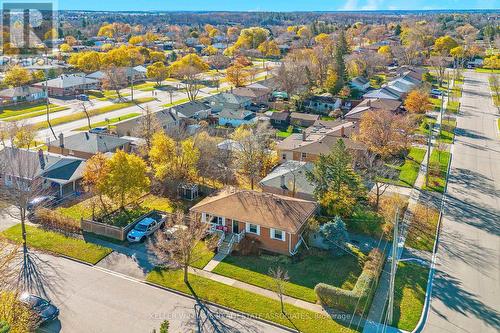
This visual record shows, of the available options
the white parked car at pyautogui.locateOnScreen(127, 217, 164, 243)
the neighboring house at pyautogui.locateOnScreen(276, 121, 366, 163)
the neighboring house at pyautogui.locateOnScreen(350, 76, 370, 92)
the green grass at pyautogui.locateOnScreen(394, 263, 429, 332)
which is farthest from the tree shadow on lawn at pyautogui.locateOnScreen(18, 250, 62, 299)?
the neighboring house at pyautogui.locateOnScreen(350, 76, 370, 92)

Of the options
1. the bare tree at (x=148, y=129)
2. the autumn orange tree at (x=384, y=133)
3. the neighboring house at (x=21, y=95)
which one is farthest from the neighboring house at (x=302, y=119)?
the neighboring house at (x=21, y=95)

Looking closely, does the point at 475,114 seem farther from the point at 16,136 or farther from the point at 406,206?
the point at 16,136

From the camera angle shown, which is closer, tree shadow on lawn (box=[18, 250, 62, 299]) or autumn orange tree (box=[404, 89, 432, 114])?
tree shadow on lawn (box=[18, 250, 62, 299])

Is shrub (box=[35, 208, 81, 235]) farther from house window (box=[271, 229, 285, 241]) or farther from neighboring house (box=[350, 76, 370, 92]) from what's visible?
neighboring house (box=[350, 76, 370, 92])

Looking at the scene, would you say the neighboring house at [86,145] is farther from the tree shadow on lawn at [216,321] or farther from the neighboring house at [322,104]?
the neighboring house at [322,104]

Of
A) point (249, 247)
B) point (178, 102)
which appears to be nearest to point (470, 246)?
point (249, 247)

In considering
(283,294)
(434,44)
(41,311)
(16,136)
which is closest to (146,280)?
(41,311)
